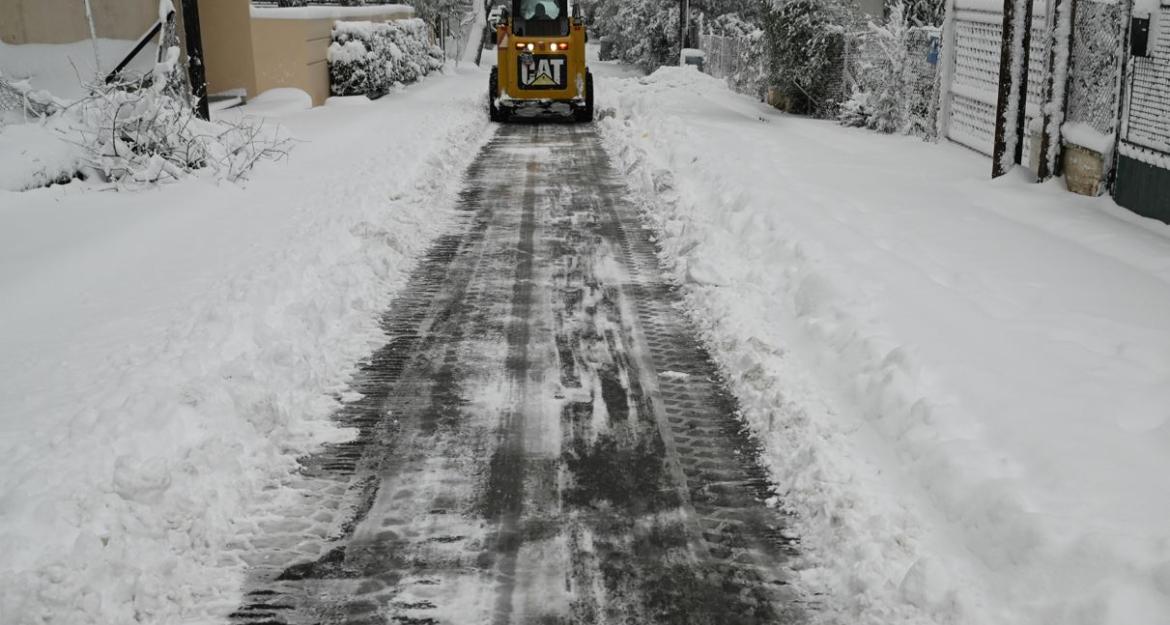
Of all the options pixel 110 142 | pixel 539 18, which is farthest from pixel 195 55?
pixel 539 18

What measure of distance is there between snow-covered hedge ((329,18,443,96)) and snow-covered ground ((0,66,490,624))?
1048 cm

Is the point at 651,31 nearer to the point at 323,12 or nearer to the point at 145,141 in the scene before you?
the point at 323,12

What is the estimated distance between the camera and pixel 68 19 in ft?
43.2

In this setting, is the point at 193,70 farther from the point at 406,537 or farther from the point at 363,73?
the point at 406,537

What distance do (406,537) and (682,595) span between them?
1104 millimetres

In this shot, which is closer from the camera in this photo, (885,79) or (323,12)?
(885,79)

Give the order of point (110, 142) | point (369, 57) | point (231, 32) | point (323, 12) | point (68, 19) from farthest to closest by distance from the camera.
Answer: point (369, 57), point (323, 12), point (231, 32), point (68, 19), point (110, 142)

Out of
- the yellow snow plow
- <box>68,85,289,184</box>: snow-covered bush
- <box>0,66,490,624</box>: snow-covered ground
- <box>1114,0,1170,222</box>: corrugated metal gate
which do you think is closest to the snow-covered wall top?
the yellow snow plow

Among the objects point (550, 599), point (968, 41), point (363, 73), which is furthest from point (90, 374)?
point (363, 73)

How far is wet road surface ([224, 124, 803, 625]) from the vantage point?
360cm

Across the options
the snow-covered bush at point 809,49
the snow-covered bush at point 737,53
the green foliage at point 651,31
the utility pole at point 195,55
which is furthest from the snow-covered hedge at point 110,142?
the green foliage at point 651,31

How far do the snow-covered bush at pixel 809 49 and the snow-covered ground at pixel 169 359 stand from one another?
8.43 meters

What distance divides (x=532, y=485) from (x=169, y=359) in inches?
85.6

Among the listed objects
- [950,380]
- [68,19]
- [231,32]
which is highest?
[68,19]
